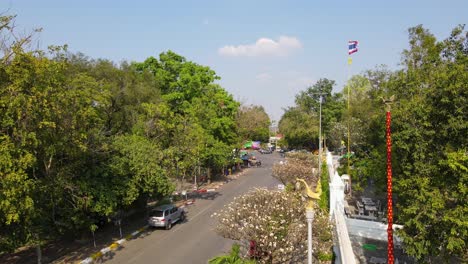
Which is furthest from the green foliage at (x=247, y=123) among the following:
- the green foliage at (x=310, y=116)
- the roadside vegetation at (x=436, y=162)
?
the roadside vegetation at (x=436, y=162)

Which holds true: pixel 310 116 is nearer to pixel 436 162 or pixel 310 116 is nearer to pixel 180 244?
pixel 180 244

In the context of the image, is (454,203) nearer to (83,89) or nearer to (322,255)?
(322,255)

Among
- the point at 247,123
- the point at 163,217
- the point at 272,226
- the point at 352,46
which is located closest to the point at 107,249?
the point at 163,217

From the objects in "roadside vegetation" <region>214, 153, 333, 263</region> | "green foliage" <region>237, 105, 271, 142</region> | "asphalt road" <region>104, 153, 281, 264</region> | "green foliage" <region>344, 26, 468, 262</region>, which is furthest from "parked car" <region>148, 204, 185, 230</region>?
"green foliage" <region>237, 105, 271, 142</region>

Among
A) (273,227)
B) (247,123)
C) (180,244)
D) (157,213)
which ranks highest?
(247,123)

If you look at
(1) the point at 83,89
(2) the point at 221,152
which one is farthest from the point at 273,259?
(2) the point at 221,152

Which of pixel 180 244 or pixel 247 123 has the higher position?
pixel 247 123

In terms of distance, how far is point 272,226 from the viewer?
12.4m

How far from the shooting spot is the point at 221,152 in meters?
35.8

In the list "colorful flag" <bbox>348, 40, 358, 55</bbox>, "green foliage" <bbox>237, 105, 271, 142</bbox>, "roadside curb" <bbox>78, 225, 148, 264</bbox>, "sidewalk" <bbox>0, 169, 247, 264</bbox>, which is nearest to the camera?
"roadside curb" <bbox>78, 225, 148, 264</bbox>

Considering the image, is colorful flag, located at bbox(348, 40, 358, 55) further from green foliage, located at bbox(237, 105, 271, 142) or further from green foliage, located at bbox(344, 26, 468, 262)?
green foliage, located at bbox(237, 105, 271, 142)

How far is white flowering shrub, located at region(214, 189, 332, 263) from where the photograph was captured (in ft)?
40.9

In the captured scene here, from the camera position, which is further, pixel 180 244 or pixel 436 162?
pixel 180 244

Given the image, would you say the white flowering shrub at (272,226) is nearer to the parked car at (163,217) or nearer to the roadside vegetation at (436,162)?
the roadside vegetation at (436,162)
